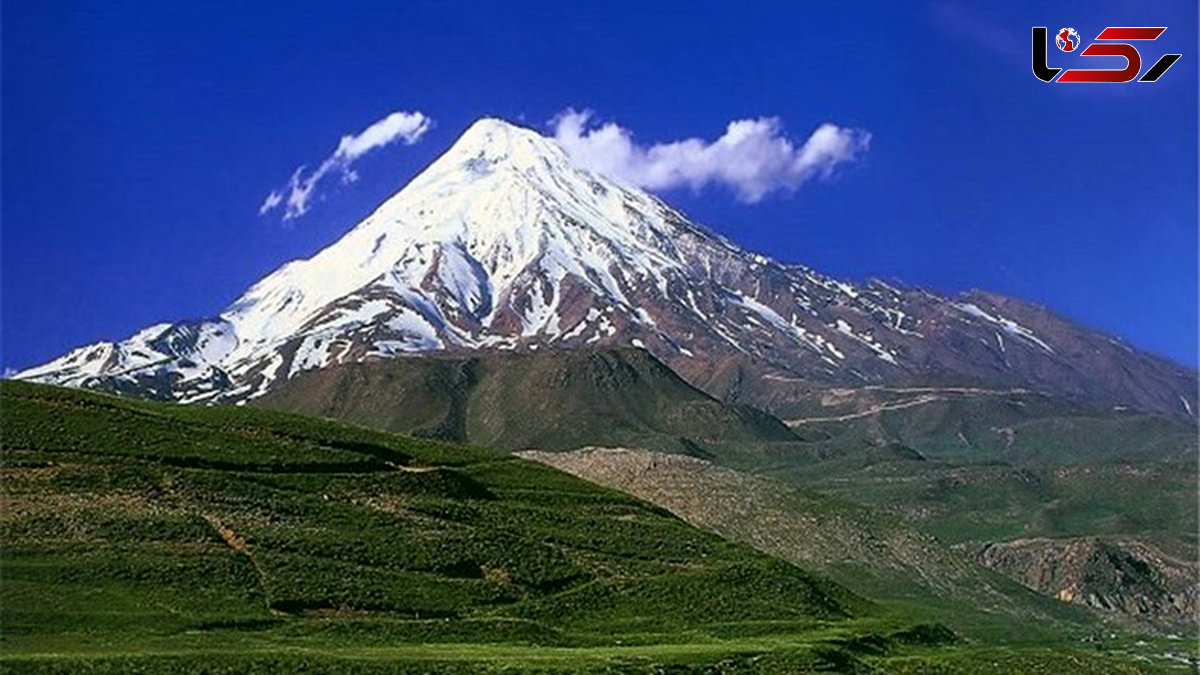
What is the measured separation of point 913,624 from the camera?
117312 mm

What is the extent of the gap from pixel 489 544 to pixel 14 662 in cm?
4376

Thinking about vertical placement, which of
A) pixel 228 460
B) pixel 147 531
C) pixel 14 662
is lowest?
pixel 14 662

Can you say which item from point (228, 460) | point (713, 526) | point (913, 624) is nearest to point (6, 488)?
point (228, 460)

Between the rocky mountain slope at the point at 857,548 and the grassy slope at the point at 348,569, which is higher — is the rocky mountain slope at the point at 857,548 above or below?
above

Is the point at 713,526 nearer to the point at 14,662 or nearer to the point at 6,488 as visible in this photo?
the point at 6,488

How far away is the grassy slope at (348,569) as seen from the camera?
235 feet

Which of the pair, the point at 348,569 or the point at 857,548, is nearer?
the point at 348,569

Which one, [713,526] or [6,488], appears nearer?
[6,488]

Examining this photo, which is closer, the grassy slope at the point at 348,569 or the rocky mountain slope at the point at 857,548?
the grassy slope at the point at 348,569

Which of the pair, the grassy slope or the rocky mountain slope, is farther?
the rocky mountain slope

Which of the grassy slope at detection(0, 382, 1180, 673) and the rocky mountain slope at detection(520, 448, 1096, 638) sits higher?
the rocky mountain slope at detection(520, 448, 1096, 638)

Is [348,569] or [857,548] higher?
[857,548]

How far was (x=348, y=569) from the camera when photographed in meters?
87.3

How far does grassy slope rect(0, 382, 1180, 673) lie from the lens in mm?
71562
